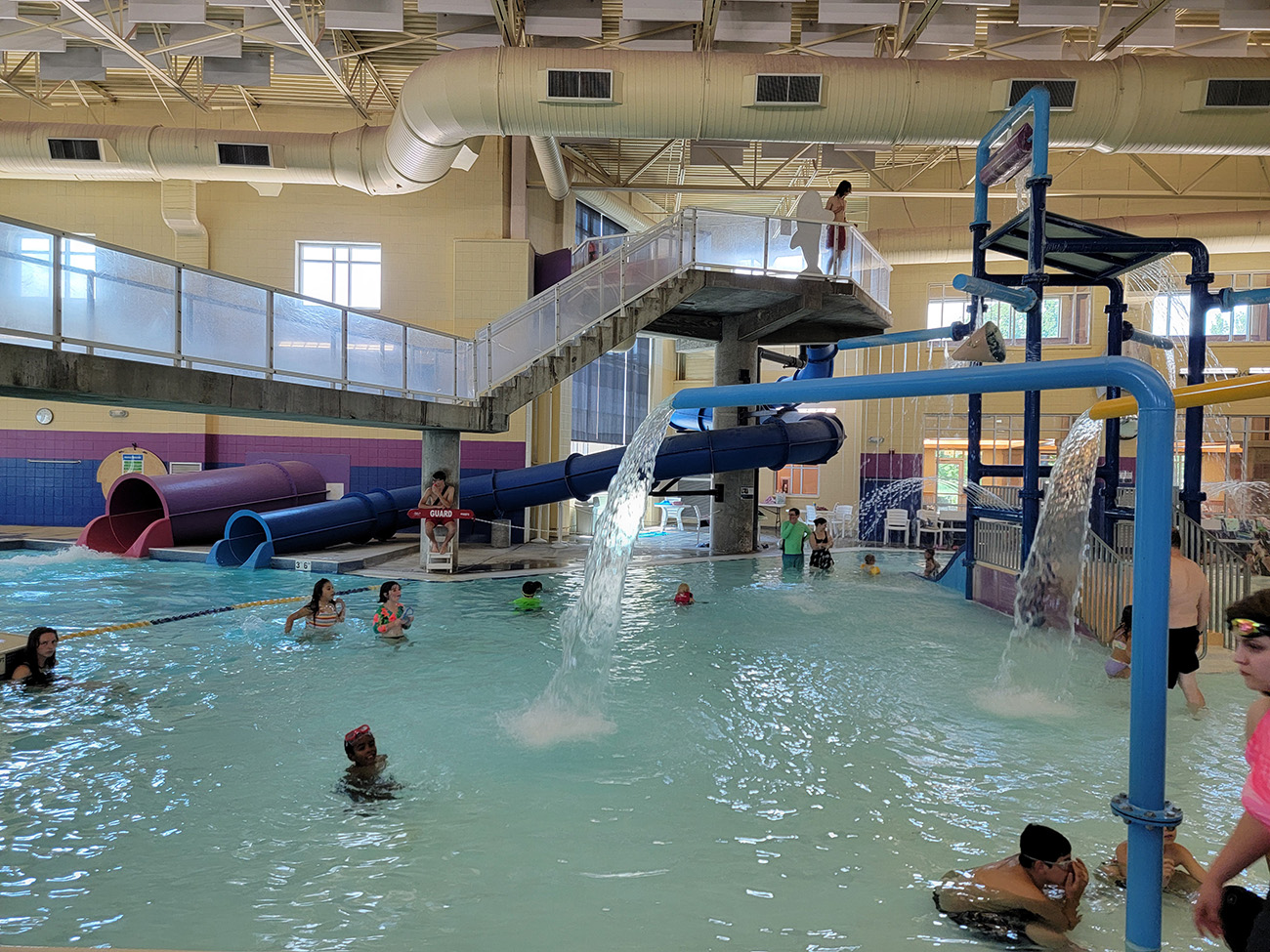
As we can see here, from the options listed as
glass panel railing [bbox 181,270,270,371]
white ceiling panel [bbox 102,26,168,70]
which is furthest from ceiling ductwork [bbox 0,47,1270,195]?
white ceiling panel [bbox 102,26,168,70]

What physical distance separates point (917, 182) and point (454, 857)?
21.5 m

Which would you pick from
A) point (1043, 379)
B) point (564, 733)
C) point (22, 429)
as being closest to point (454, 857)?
point (564, 733)

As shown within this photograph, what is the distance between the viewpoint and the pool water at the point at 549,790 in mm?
3480

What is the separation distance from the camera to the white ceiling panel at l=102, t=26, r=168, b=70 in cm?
1339

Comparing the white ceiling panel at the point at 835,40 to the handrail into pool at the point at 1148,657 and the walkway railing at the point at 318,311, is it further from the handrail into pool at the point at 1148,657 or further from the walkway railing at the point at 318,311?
the handrail into pool at the point at 1148,657

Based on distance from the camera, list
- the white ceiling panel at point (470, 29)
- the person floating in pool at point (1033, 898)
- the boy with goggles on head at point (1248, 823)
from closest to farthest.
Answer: the boy with goggles on head at point (1248, 823) < the person floating in pool at point (1033, 898) < the white ceiling panel at point (470, 29)

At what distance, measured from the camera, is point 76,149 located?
14977mm

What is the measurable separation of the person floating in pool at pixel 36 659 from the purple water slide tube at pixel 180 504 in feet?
25.7

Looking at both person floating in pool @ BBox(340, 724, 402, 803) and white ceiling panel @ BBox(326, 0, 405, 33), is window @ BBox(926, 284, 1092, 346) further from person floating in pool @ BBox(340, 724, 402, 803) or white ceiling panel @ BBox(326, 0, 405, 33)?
person floating in pool @ BBox(340, 724, 402, 803)

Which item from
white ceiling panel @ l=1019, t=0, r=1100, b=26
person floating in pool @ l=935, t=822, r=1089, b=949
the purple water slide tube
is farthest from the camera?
the purple water slide tube

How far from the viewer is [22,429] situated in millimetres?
18078

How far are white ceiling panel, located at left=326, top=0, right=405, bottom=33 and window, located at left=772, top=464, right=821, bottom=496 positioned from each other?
15.4m

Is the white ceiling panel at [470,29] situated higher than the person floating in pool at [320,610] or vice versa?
the white ceiling panel at [470,29]

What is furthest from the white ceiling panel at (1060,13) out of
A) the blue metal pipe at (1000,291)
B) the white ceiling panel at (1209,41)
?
the blue metal pipe at (1000,291)
